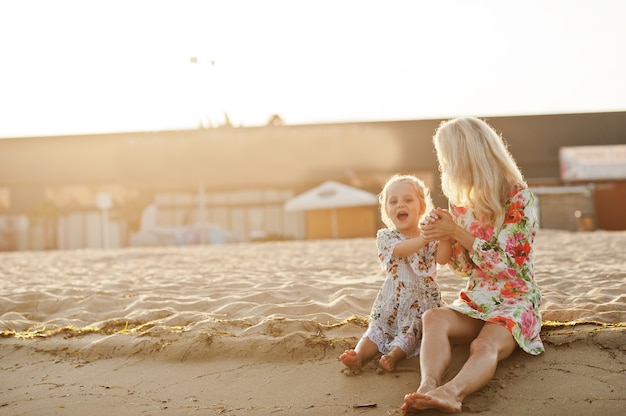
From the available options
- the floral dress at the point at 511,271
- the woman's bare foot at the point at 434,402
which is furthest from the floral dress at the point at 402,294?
the woman's bare foot at the point at 434,402

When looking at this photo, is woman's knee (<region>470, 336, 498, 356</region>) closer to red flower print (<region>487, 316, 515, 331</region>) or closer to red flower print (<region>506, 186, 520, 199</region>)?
red flower print (<region>487, 316, 515, 331</region>)

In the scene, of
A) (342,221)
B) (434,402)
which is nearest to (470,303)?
(434,402)

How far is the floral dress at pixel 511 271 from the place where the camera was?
298cm

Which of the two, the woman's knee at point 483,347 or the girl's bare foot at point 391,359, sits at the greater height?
the woman's knee at point 483,347

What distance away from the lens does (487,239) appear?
306 cm

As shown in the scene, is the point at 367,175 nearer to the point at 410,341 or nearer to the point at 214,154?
the point at 214,154

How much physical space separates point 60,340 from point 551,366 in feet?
9.09

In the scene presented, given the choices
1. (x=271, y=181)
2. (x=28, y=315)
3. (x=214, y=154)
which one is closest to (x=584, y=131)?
(x=271, y=181)

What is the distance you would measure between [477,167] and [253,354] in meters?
1.51

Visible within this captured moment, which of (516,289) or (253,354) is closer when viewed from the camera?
(516,289)

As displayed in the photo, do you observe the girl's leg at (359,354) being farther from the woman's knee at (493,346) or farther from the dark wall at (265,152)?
the dark wall at (265,152)

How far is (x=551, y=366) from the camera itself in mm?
2918

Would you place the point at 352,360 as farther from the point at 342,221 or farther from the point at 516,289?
the point at 342,221

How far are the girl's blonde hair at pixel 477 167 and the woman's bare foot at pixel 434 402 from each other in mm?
964
